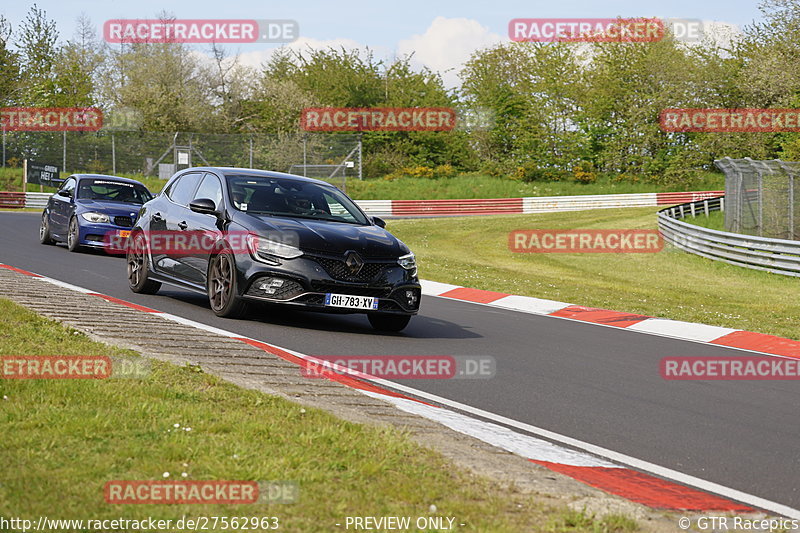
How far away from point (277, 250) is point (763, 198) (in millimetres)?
18725

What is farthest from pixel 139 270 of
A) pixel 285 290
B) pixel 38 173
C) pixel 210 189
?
pixel 38 173

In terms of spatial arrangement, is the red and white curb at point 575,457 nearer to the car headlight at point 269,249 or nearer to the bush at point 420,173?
the car headlight at point 269,249

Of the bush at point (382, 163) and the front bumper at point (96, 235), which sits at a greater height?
the bush at point (382, 163)

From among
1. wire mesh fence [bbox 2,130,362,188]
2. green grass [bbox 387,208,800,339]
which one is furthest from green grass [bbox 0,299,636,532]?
wire mesh fence [bbox 2,130,362,188]

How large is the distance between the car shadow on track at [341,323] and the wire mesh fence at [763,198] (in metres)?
15.2

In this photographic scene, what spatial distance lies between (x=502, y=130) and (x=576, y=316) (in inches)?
2258

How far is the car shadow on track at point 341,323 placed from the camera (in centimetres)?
1067

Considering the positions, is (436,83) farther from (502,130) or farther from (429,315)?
(429,315)

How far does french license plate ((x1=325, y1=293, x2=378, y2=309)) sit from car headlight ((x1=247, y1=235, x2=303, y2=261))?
555mm

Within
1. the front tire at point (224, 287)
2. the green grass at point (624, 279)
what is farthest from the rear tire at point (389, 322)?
the green grass at point (624, 279)

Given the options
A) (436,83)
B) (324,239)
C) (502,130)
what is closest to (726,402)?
(324,239)

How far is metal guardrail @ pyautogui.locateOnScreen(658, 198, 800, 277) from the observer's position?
23594 millimetres

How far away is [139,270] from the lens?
12.6m

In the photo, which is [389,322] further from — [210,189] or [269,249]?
[210,189]
